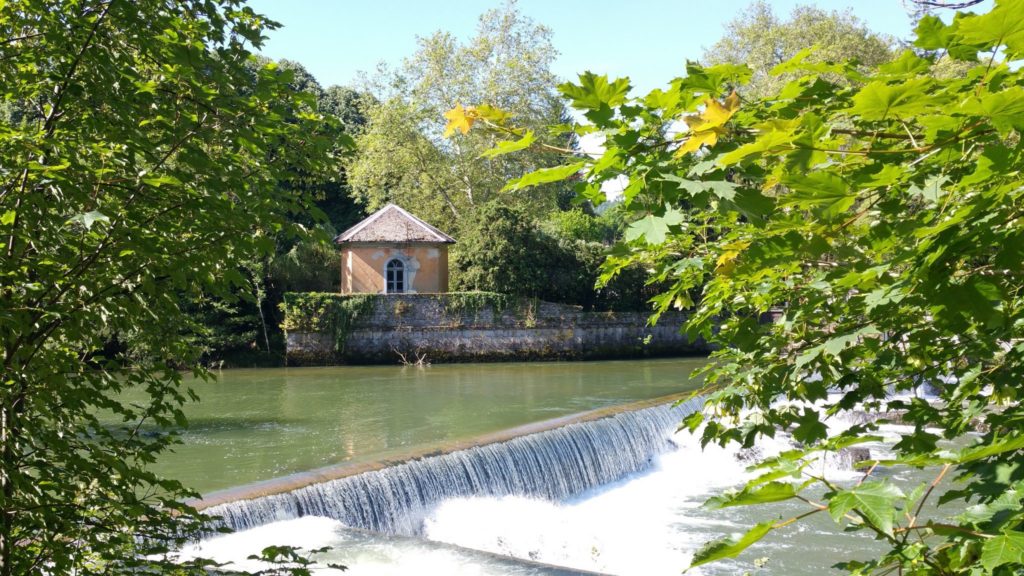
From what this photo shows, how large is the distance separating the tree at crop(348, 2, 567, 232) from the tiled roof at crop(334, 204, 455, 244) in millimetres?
3398

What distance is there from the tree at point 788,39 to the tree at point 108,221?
29.3 m

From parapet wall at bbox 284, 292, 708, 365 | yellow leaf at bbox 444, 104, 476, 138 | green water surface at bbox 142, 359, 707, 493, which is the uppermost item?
yellow leaf at bbox 444, 104, 476, 138

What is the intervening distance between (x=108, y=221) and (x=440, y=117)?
2775 cm

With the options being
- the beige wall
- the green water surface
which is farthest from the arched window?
the green water surface

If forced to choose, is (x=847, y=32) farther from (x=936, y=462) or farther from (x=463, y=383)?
(x=936, y=462)

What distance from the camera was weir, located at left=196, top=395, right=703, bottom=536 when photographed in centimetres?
818

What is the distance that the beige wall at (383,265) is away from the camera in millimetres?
25594

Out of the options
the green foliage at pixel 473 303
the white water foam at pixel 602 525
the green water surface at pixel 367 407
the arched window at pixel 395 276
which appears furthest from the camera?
the arched window at pixel 395 276

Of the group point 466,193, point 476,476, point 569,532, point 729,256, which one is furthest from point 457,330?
point 729,256

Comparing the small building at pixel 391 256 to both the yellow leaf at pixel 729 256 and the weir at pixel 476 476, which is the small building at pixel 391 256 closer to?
the weir at pixel 476 476

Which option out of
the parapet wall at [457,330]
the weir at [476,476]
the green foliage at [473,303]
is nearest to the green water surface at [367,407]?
the weir at [476,476]

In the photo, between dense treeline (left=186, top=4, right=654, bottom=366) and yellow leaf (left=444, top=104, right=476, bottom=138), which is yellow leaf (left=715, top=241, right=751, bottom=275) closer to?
yellow leaf (left=444, top=104, right=476, bottom=138)

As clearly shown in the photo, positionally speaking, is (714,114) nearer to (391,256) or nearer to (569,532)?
(569,532)

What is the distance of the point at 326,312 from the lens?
23.3 metres
